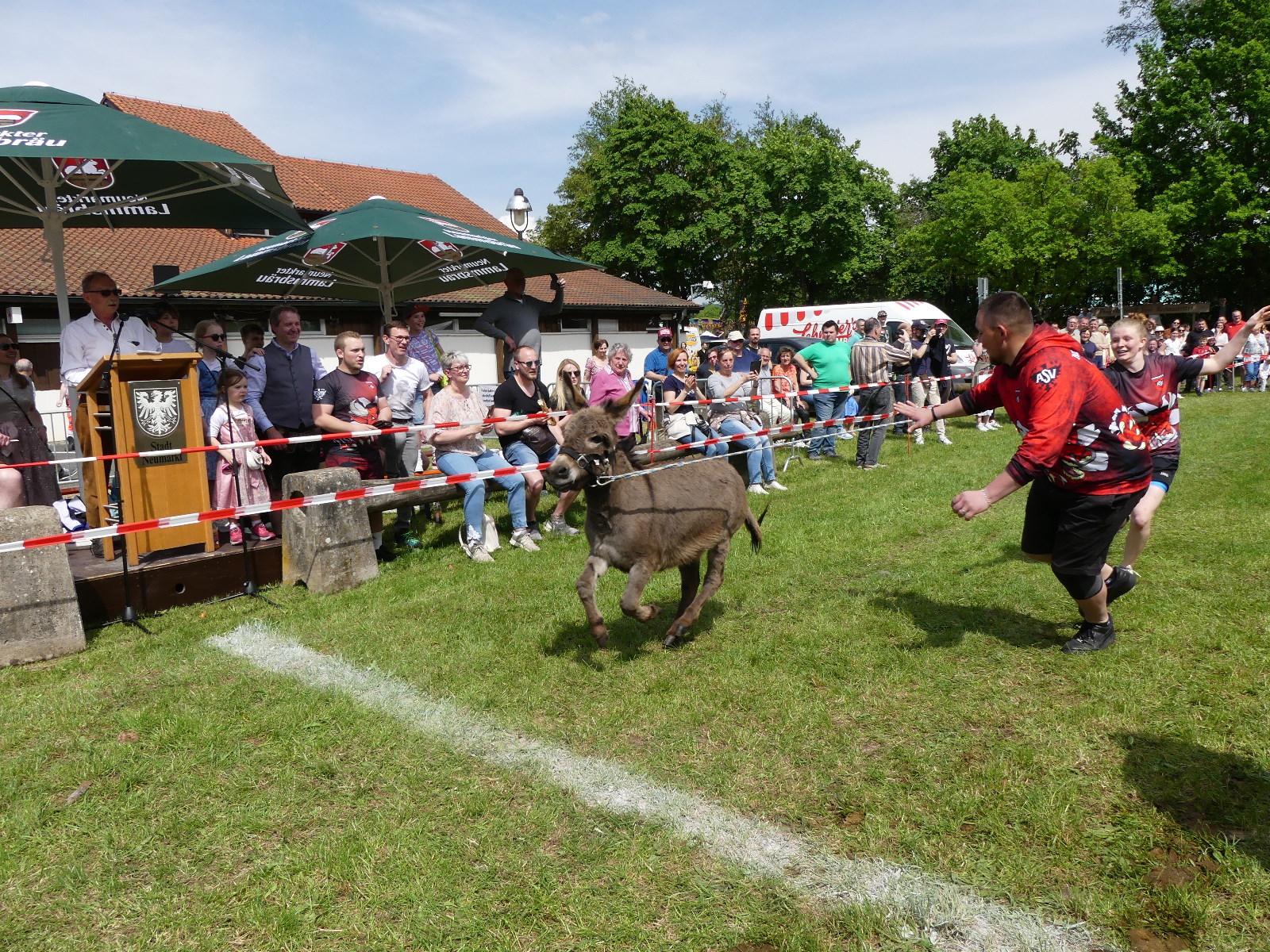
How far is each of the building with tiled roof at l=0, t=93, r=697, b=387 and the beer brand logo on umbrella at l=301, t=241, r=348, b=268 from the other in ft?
7.93

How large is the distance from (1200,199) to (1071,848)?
47559 mm

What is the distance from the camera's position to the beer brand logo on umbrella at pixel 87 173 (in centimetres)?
830

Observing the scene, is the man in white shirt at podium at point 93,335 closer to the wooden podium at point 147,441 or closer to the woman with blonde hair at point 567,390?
the wooden podium at point 147,441

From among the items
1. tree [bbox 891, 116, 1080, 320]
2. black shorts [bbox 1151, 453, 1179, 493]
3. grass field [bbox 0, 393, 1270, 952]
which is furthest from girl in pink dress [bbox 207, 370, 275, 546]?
tree [bbox 891, 116, 1080, 320]

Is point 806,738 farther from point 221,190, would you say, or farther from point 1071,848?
point 221,190

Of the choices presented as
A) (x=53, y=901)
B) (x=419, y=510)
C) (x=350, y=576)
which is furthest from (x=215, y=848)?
(x=419, y=510)

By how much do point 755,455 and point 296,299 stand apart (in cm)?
1632

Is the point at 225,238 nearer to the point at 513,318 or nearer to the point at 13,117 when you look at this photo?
the point at 513,318

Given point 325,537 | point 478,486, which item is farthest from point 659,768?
point 478,486

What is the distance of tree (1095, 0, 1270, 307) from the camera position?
38750mm

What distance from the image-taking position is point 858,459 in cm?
1376

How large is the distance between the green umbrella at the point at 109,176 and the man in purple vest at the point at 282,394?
1454 millimetres

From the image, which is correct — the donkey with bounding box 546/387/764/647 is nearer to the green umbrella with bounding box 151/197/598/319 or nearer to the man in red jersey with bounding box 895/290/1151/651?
the man in red jersey with bounding box 895/290/1151/651

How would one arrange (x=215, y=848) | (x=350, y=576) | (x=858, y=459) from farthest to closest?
(x=858, y=459) → (x=350, y=576) → (x=215, y=848)
